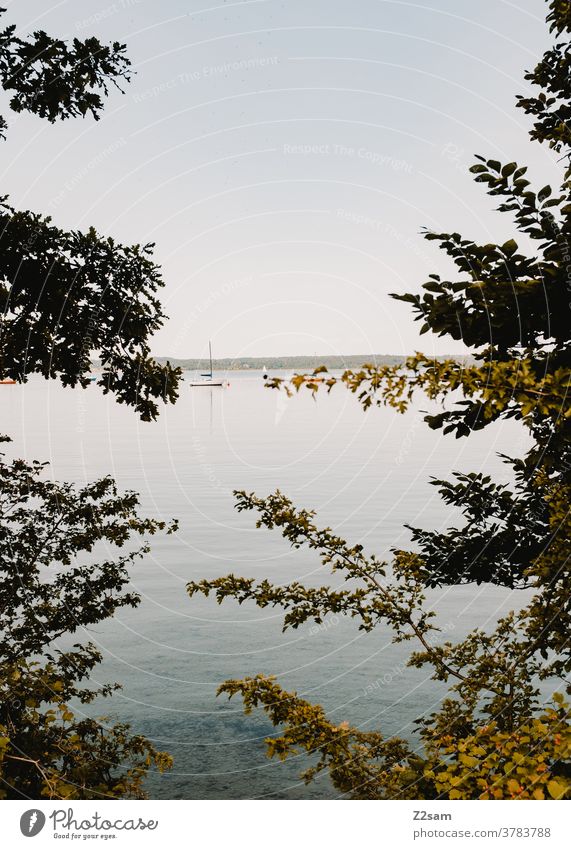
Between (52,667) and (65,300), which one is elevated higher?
(65,300)

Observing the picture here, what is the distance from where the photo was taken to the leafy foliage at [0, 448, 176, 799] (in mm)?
5551

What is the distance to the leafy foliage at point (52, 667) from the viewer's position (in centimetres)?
555

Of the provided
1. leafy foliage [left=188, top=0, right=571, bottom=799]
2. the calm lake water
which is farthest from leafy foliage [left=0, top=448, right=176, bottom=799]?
the calm lake water

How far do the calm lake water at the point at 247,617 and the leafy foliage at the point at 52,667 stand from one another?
85.8 inches

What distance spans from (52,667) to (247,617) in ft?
46.6

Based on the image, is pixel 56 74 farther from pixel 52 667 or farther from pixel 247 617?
pixel 247 617

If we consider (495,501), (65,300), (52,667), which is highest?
(65,300)

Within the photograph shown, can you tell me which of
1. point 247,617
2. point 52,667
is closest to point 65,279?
point 52,667

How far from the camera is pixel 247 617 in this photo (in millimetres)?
20781

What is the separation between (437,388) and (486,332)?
1.22 m

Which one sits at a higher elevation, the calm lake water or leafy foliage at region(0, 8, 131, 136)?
leafy foliage at region(0, 8, 131, 136)

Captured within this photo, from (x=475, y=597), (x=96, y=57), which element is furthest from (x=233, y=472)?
(x=96, y=57)

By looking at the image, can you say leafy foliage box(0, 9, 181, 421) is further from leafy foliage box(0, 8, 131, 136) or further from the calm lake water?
the calm lake water

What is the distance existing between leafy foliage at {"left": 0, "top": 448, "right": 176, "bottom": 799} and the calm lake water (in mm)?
2180
